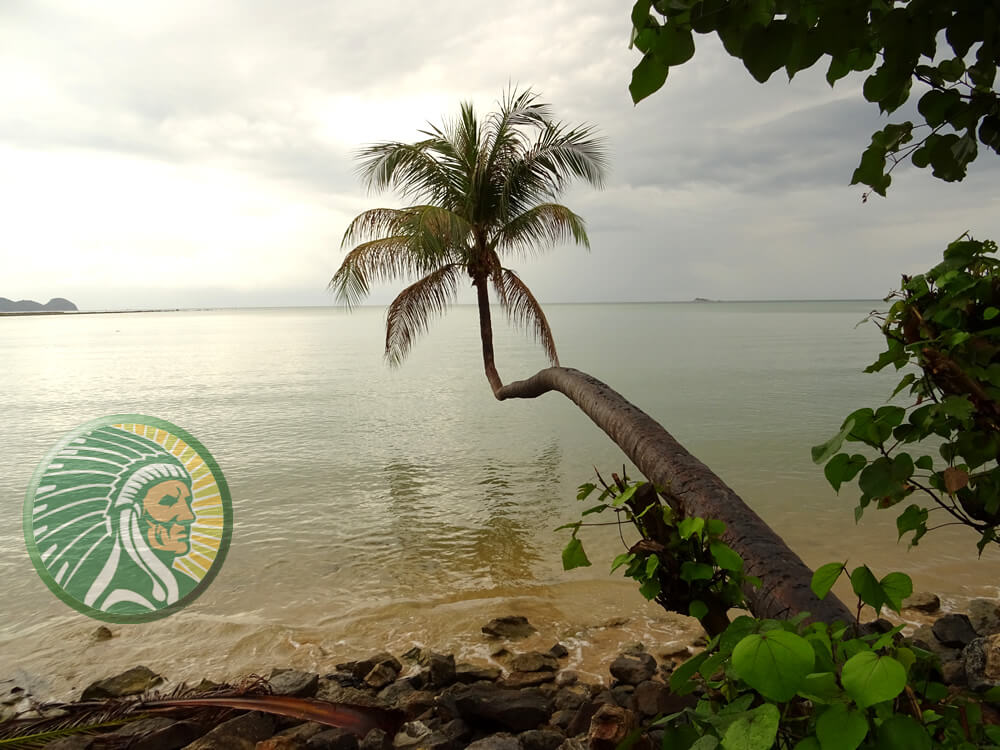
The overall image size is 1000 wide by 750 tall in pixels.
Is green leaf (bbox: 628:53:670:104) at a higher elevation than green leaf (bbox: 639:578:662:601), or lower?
higher

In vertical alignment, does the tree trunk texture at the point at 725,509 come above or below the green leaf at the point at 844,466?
below

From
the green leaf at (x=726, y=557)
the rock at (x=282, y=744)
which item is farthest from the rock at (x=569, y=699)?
the green leaf at (x=726, y=557)

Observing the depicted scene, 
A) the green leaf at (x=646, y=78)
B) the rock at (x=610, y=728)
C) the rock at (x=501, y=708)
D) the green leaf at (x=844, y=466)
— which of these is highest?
the green leaf at (x=646, y=78)

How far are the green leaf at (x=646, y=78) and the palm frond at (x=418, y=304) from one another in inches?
373

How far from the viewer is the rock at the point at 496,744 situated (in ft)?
10.1

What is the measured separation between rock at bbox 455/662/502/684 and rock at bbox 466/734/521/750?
1.52 meters

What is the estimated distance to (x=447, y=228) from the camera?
350 inches

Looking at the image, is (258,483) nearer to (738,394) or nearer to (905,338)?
(905,338)

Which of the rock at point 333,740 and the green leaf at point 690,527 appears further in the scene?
the rock at point 333,740

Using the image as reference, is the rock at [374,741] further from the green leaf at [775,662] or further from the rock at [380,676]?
the green leaf at [775,662]

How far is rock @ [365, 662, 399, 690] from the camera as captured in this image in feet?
15.2

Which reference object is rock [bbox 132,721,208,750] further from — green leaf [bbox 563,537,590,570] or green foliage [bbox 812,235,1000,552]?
green foliage [bbox 812,235,1000,552]

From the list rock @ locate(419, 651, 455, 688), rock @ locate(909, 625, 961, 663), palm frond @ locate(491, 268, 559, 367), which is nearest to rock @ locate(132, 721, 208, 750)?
rock @ locate(419, 651, 455, 688)

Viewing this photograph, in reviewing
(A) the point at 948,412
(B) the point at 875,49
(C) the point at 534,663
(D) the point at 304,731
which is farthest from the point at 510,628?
(B) the point at 875,49
